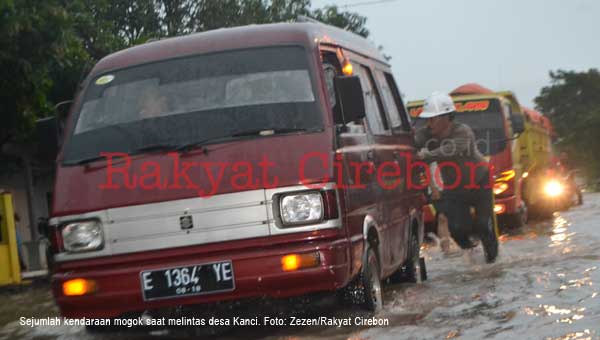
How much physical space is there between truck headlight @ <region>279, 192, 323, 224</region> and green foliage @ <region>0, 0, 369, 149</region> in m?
2.51

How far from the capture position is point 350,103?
23.4 ft

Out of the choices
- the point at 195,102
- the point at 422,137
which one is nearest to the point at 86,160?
the point at 195,102

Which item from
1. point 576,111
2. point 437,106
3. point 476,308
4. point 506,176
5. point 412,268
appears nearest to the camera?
point 476,308

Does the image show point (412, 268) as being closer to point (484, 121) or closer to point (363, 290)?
point (363, 290)

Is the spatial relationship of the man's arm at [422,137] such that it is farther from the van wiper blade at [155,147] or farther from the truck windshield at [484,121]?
the truck windshield at [484,121]

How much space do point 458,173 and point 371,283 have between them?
→ 3965mm

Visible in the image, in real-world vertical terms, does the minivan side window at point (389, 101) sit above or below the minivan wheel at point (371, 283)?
above

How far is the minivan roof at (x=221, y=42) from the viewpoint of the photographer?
7.40m

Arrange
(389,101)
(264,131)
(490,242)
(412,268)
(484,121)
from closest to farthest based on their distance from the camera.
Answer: (264,131) → (412,268) → (389,101) → (490,242) → (484,121)

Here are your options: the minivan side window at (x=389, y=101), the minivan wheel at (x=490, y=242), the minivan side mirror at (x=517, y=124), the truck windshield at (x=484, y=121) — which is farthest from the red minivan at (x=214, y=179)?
the truck windshield at (x=484, y=121)

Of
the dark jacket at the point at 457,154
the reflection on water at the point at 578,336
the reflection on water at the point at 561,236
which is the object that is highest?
the dark jacket at the point at 457,154

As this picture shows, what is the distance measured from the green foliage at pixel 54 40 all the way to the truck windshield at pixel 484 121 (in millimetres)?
6003

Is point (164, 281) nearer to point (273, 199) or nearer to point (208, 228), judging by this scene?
point (208, 228)

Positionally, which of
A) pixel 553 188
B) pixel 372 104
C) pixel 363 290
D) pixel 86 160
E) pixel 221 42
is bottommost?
pixel 363 290
